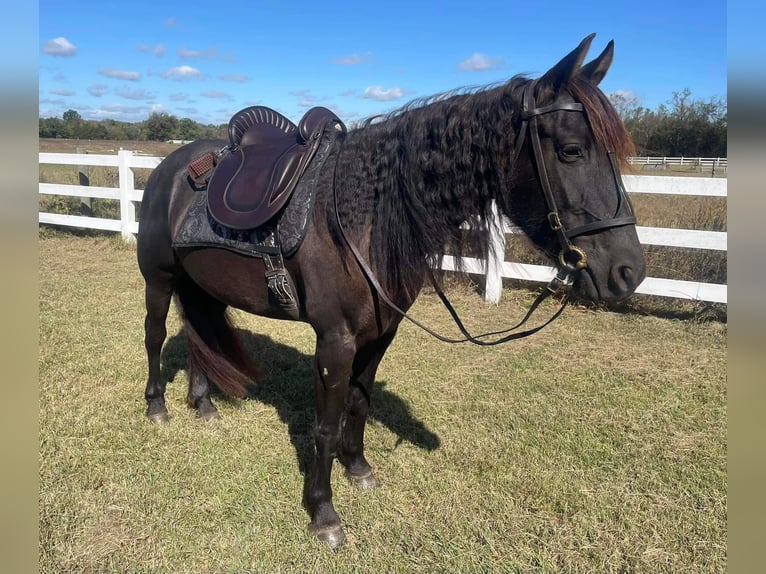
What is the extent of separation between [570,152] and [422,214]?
606 mm

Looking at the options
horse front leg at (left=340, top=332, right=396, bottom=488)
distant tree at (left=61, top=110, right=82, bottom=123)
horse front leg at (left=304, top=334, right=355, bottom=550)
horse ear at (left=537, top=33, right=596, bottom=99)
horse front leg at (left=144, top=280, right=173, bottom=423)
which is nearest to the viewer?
horse ear at (left=537, top=33, right=596, bottom=99)

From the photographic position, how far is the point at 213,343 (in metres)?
3.40

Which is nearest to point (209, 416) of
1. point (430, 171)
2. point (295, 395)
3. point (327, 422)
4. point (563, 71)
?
point (295, 395)

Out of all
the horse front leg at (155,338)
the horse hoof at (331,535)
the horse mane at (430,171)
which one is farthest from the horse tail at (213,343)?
the horse mane at (430,171)

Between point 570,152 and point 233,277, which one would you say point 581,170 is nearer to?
point 570,152

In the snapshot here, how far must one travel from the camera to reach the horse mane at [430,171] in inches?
68.2

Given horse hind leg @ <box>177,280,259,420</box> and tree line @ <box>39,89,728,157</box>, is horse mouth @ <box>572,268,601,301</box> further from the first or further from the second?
horse hind leg @ <box>177,280,259,420</box>

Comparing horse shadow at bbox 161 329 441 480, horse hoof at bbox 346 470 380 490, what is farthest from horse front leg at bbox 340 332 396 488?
horse shadow at bbox 161 329 441 480

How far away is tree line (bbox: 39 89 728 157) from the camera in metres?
2.54

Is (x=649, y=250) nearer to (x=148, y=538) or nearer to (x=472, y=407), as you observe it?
(x=472, y=407)

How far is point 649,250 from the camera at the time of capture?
5836mm

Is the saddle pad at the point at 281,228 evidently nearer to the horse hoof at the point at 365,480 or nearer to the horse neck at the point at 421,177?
the horse neck at the point at 421,177

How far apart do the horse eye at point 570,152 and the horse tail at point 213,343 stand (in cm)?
267

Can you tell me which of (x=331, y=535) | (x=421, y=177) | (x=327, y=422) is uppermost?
(x=421, y=177)
